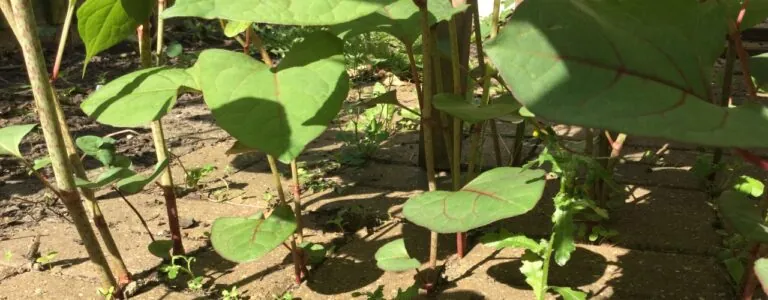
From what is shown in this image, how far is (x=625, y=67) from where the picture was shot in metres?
0.65

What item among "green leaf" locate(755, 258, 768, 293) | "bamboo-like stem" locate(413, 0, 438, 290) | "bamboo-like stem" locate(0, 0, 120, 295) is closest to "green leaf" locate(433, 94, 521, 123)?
"bamboo-like stem" locate(413, 0, 438, 290)

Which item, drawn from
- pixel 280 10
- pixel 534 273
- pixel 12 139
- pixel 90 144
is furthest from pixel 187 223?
pixel 280 10

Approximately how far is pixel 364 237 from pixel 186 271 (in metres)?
0.44

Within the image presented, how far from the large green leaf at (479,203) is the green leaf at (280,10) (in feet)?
1.07

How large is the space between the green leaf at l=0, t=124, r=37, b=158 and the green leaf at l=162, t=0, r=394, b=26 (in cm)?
63

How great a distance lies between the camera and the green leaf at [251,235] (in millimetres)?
1186

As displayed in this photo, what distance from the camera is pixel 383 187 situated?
2.14 meters

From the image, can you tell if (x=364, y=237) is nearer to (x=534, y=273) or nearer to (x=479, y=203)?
(x=534, y=273)

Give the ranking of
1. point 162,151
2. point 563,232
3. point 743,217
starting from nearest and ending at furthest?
point 743,217 → point 563,232 → point 162,151

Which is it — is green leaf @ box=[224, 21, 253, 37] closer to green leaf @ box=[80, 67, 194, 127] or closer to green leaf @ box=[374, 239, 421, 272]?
green leaf @ box=[80, 67, 194, 127]

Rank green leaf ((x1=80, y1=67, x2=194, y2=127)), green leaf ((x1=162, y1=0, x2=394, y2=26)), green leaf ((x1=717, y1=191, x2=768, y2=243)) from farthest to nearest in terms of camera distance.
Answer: green leaf ((x1=80, y1=67, x2=194, y2=127))
green leaf ((x1=717, y1=191, x2=768, y2=243))
green leaf ((x1=162, y1=0, x2=394, y2=26))

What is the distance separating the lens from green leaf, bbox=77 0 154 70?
3.87ft

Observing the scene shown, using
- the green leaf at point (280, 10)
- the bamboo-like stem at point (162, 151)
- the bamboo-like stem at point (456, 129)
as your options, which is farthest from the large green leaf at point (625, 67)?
the bamboo-like stem at point (162, 151)

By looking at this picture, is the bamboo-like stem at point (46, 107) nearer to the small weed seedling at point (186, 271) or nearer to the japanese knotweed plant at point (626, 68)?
the small weed seedling at point (186, 271)
